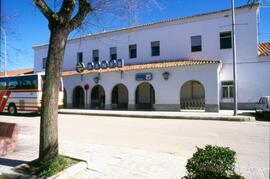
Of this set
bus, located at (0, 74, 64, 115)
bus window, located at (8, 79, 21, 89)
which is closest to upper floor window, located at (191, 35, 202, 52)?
bus, located at (0, 74, 64, 115)

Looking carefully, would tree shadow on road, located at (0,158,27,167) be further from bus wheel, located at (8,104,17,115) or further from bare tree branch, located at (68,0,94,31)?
bus wheel, located at (8,104,17,115)

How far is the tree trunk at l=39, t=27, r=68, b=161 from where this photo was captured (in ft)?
20.7

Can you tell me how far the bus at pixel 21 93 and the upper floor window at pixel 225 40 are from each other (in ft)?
47.6

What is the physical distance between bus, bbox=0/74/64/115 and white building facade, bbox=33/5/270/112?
21.7 feet

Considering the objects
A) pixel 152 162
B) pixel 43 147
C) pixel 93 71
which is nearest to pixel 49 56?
pixel 43 147

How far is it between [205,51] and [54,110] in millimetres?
20117

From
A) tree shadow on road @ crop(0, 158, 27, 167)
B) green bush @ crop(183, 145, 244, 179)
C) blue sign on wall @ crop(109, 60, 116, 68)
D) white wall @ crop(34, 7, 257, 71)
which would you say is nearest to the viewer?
green bush @ crop(183, 145, 244, 179)

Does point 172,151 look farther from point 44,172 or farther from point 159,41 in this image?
point 159,41

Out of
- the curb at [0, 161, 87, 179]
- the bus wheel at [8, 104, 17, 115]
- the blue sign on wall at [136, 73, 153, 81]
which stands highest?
the blue sign on wall at [136, 73, 153, 81]

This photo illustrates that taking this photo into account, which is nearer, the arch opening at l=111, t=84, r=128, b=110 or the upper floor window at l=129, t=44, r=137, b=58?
the upper floor window at l=129, t=44, r=137, b=58

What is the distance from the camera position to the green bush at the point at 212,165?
393cm

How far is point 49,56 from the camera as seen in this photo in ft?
21.2

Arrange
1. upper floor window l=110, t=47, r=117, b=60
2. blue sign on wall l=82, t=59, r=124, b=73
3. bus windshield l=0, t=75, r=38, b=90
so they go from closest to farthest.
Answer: bus windshield l=0, t=75, r=38, b=90 < blue sign on wall l=82, t=59, r=124, b=73 < upper floor window l=110, t=47, r=117, b=60

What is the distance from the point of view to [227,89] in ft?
77.5
